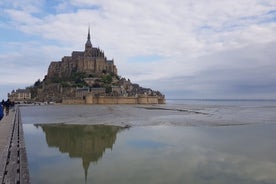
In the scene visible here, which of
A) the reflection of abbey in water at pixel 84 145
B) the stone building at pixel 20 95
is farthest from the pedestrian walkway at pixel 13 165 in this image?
the stone building at pixel 20 95

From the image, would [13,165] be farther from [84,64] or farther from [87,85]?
[84,64]

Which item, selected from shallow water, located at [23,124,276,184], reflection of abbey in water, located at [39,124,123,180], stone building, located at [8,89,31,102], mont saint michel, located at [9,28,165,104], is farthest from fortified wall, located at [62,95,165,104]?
shallow water, located at [23,124,276,184]

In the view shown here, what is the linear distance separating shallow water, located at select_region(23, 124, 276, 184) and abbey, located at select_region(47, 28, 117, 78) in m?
119

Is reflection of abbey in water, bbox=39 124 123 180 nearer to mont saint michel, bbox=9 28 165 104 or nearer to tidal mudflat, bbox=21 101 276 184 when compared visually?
tidal mudflat, bbox=21 101 276 184

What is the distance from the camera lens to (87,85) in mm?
127438

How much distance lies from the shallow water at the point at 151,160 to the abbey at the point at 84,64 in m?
119

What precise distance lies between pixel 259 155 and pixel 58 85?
121706mm

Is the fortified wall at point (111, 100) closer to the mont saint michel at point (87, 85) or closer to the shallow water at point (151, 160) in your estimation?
the mont saint michel at point (87, 85)

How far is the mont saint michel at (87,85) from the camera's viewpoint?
12244 centimetres

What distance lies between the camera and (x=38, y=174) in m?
9.26

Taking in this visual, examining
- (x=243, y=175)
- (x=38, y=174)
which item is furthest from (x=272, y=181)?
(x=38, y=174)

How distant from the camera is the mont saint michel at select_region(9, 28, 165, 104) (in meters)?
122

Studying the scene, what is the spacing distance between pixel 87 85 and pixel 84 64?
36.7ft

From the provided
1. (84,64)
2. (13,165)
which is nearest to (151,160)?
(13,165)
